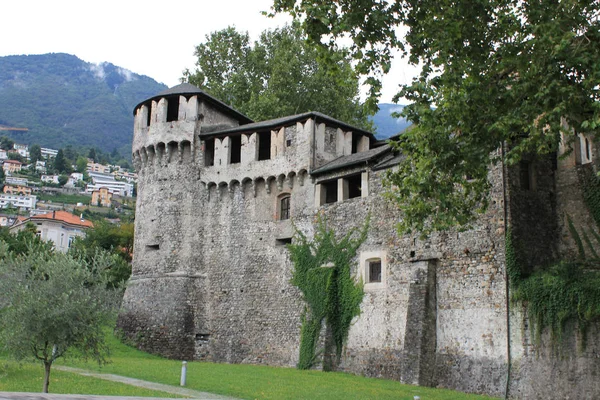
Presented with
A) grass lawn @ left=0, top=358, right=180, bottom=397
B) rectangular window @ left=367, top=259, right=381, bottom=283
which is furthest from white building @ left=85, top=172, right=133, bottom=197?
grass lawn @ left=0, top=358, right=180, bottom=397

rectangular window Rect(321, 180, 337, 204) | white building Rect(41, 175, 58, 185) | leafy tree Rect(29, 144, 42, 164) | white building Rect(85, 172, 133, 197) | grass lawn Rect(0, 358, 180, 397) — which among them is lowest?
grass lawn Rect(0, 358, 180, 397)

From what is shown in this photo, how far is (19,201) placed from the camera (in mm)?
145000

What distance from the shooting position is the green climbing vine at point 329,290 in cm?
2612

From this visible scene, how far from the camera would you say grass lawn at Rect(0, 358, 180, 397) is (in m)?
16.4

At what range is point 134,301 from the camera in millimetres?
32219

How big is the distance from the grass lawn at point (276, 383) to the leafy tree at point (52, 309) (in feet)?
13.5

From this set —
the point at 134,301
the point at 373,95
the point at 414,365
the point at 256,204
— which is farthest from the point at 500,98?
the point at 134,301

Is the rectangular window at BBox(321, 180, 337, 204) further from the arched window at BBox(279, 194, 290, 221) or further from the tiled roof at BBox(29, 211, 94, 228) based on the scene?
the tiled roof at BBox(29, 211, 94, 228)

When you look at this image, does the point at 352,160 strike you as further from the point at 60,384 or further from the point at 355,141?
the point at 60,384

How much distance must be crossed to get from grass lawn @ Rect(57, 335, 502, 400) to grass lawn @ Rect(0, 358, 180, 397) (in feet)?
6.60

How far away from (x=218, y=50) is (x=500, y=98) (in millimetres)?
30799

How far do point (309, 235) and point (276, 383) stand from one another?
9479 millimetres

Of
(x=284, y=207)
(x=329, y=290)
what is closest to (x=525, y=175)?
(x=329, y=290)

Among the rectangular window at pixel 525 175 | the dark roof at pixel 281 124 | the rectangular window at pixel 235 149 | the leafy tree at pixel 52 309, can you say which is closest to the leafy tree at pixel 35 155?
the rectangular window at pixel 235 149
